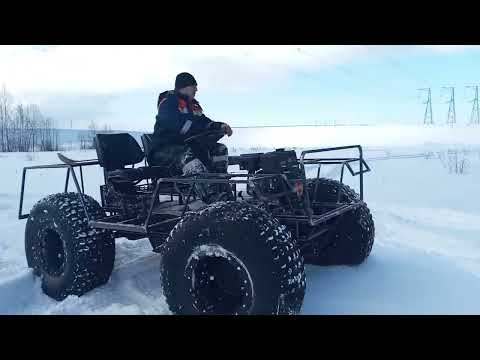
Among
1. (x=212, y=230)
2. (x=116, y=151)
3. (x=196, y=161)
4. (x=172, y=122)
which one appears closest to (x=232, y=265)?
(x=212, y=230)

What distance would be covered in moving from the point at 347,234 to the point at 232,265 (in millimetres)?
1908

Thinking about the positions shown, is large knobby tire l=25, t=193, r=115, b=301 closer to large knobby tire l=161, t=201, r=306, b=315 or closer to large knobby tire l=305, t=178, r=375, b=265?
large knobby tire l=161, t=201, r=306, b=315

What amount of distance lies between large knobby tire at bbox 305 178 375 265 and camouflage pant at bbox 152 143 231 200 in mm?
1047

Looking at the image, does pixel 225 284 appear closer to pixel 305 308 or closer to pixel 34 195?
pixel 305 308

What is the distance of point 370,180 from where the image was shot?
435 inches

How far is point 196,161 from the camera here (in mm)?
4457

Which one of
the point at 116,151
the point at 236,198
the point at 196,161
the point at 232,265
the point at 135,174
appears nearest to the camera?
the point at 232,265

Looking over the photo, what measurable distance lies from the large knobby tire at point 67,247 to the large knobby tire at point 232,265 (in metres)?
1.22

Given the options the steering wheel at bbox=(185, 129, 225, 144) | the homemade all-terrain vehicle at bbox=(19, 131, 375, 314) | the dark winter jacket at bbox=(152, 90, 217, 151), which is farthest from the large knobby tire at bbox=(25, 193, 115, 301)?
the steering wheel at bbox=(185, 129, 225, 144)

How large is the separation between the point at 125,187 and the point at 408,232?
A: 3802mm

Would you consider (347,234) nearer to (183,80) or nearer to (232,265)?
(232,265)

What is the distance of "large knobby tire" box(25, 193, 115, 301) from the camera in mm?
4121

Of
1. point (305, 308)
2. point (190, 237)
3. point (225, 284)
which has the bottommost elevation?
point (305, 308)

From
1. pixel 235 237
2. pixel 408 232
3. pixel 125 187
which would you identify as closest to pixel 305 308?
pixel 235 237
